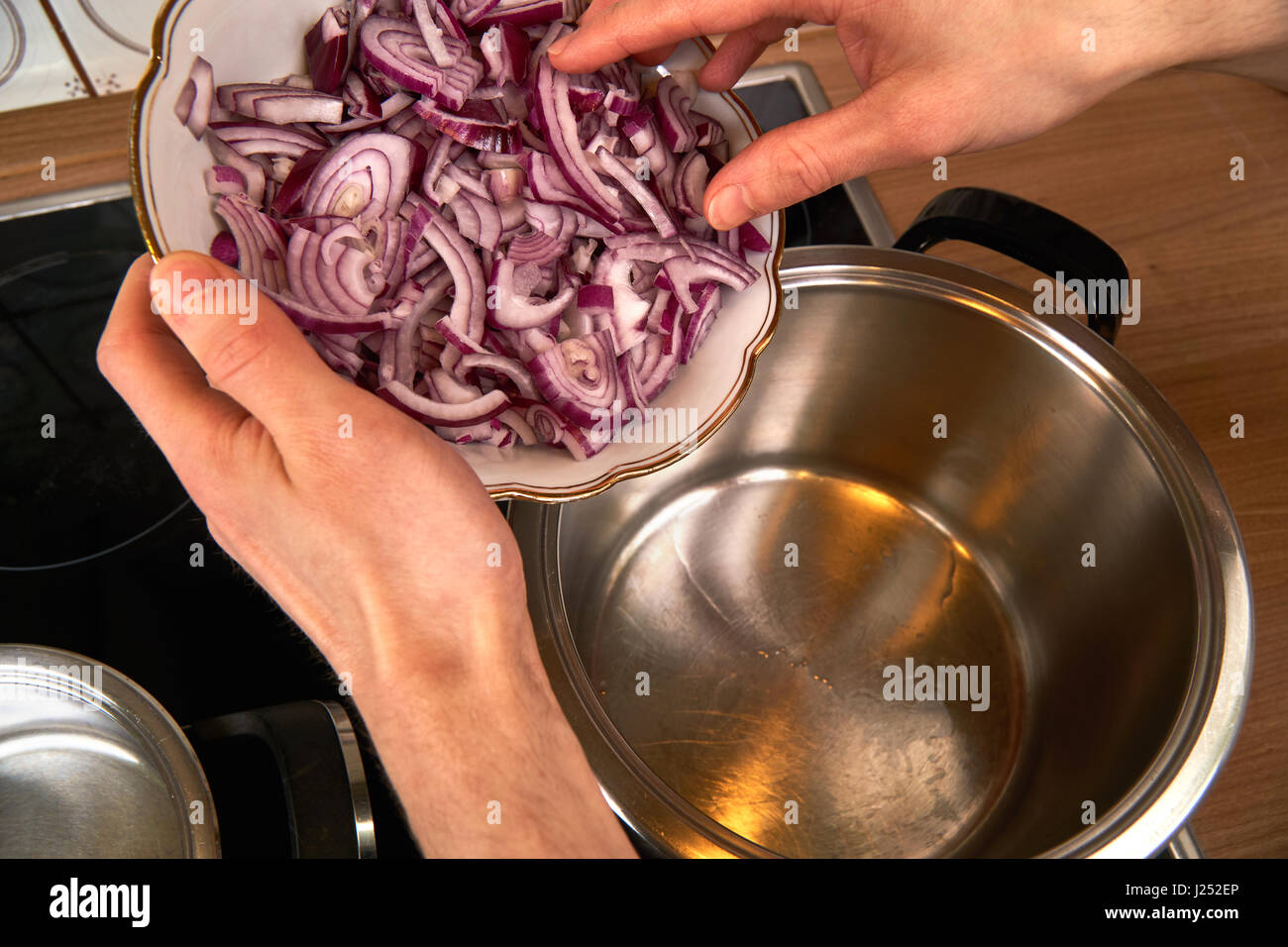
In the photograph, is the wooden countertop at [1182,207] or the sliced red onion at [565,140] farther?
the wooden countertop at [1182,207]

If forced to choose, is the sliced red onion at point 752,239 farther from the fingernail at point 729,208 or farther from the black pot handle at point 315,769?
the black pot handle at point 315,769

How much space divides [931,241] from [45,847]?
3.29 feet

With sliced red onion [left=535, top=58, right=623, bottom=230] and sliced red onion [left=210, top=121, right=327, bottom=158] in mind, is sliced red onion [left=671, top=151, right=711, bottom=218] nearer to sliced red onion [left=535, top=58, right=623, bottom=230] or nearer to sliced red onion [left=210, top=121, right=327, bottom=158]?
sliced red onion [left=535, top=58, right=623, bottom=230]

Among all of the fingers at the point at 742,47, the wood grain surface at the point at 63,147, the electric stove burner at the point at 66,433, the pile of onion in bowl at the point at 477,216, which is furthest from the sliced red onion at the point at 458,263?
the wood grain surface at the point at 63,147

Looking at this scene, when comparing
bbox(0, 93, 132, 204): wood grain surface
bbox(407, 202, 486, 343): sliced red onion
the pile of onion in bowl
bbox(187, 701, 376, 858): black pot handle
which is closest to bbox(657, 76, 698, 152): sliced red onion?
the pile of onion in bowl

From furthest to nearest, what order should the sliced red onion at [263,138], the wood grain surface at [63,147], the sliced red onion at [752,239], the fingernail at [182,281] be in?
the wood grain surface at [63,147] < the sliced red onion at [752,239] < the sliced red onion at [263,138] < the fingernail at [182,281]

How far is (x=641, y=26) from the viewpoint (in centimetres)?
72

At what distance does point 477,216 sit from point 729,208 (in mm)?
213

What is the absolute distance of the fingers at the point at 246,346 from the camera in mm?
548

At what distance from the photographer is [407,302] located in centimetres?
69

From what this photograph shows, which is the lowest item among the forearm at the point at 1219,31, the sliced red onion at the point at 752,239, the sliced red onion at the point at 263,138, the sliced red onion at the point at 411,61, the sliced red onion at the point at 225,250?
the sliced red onion at the point at 225,250

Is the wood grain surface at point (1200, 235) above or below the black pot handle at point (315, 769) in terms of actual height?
above

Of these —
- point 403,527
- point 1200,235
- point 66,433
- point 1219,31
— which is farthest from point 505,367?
point 1200,235

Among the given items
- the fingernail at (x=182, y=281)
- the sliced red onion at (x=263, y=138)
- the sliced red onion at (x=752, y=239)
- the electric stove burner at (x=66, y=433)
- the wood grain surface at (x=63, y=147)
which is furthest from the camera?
the wood grain surface at (x=63, y=147)
